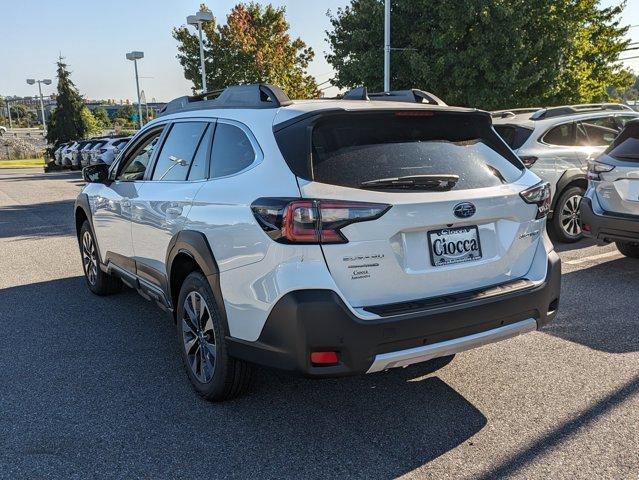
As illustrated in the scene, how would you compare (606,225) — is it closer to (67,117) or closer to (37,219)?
(37,219)

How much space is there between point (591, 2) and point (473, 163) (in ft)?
71.5

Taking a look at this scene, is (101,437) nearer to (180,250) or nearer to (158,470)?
(158,470)

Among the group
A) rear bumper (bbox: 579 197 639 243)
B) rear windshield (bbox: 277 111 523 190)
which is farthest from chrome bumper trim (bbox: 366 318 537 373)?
rear bumper (bbox: 579 197 639 243)

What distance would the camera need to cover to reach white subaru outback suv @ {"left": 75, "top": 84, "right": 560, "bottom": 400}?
2.82m

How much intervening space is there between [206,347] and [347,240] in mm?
1306

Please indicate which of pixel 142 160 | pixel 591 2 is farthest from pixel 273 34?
pixel 142 160

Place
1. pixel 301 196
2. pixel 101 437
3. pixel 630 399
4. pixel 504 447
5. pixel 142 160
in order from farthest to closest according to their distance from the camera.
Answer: pixel 142 160 < pixel 630 399 < pixel 101 437 < pixel 504 447 < pixel 301 196

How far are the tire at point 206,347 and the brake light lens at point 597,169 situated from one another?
4.57 metres

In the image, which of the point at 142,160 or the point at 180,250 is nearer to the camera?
the point at 180,250

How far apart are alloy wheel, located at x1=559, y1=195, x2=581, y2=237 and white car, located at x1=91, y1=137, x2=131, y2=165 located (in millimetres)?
19549

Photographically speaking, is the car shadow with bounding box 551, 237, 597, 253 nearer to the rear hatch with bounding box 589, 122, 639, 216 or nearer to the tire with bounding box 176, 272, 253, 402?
the rear hatch with bounding box 589, 122, 639, 216

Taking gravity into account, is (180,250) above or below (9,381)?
above

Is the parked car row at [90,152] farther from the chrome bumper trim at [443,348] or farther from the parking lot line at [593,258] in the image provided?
the chrome bumper trim at [443,348]

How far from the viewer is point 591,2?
21.5m
